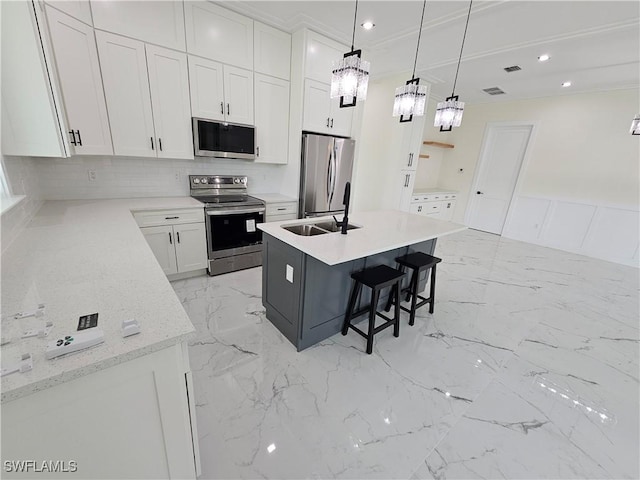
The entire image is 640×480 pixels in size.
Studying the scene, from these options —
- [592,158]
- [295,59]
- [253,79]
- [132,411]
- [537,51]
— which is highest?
[537,51]

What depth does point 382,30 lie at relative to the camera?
10.1 feet

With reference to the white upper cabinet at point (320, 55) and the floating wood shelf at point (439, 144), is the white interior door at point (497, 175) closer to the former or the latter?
the floating wood shelf at point (439, 144)

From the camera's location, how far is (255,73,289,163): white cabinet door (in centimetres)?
327

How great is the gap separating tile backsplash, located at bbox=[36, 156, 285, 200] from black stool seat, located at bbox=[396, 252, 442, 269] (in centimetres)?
241

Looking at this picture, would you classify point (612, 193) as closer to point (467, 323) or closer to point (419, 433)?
point (467, 323)

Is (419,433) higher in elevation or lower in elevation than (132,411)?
lower

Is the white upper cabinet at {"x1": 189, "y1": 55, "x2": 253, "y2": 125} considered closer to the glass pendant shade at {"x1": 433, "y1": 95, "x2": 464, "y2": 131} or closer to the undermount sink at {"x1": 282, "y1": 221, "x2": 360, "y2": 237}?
the undermount sink at {"x1": 282, "y1": 221, "x2": 360, "y2": 237}

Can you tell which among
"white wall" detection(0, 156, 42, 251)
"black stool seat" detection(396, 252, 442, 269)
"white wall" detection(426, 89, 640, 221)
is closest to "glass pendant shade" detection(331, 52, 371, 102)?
"black stool seat" detection(396, 252, 442, 269)

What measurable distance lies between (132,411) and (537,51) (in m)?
4.87

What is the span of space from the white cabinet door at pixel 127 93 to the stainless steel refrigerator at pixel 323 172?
173cm

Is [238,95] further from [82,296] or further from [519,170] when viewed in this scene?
[519,170]

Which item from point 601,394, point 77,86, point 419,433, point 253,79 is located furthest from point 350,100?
point 601,394

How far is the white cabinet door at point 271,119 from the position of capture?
3.27m

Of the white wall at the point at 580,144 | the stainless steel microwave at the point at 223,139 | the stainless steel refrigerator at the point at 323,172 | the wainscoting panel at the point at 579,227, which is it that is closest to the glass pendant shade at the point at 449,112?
the stainless steel refrigerator at the point at 323,172
